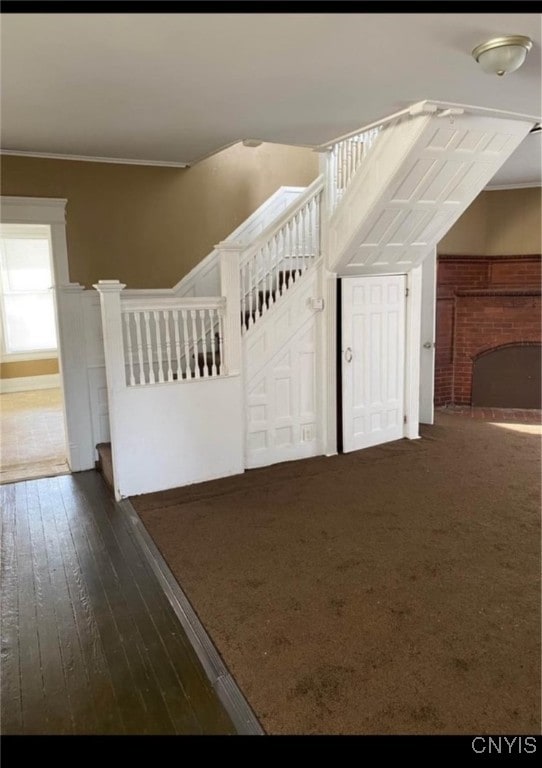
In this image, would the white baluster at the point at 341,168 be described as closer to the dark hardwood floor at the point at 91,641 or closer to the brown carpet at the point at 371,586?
the brown carpet at the point at 371,586

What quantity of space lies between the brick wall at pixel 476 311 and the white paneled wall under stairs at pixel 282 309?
150 cm

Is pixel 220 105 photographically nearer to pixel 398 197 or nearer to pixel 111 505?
pixel 398 197

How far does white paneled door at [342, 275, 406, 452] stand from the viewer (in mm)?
4828

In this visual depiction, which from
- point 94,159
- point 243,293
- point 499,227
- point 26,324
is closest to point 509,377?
point 499,227

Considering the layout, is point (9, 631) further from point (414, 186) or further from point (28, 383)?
point (28, 383)

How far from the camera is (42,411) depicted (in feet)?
22.3

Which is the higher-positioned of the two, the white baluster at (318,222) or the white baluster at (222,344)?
the white baluster at (318,222)

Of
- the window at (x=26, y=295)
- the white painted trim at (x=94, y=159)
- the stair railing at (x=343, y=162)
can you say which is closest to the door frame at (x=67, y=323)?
the white painted trim at (x=94, y=159)

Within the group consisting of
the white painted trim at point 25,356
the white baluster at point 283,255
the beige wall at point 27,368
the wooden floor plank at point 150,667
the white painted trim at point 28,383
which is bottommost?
the wooden floor plank at point 150,667

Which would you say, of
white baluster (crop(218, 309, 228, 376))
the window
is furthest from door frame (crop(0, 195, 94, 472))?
→ the window

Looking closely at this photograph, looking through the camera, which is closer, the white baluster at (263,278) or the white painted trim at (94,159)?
the white painted trim at (94,159)

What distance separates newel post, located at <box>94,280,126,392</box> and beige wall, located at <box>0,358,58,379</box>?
4.92 metres

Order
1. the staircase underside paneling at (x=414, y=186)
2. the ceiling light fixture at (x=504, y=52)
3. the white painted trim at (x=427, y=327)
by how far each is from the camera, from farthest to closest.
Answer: the white painted trim at (x=427, y=327)
the staircase underside paneling at (x=414, y=186)
the ceiling light fixture at (x=504, y=52)

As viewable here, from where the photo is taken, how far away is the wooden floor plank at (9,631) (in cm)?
204
